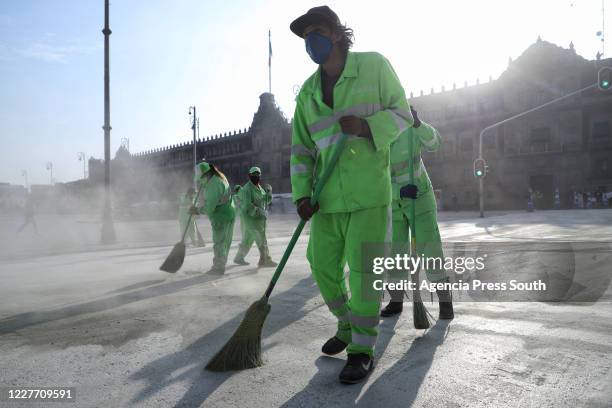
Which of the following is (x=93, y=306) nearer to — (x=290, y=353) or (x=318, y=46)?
(x=290, y=353)

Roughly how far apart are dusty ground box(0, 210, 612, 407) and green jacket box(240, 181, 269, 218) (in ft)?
8.37

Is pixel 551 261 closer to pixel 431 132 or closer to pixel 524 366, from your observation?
pixel 431 132

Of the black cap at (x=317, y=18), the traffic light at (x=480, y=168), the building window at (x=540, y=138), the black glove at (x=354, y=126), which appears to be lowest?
the black glove at (x=354, y=126)

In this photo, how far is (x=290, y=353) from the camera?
8.99 ft

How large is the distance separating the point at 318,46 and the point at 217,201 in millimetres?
4299

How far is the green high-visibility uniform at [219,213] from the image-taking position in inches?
253

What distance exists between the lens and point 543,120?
37.3 meters

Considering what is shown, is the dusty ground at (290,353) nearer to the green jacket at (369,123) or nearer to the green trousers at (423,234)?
the green trousers at (423,234)

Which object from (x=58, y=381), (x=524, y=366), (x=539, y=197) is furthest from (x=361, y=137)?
(x=539, y=197)

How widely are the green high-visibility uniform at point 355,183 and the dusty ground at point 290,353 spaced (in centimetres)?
37

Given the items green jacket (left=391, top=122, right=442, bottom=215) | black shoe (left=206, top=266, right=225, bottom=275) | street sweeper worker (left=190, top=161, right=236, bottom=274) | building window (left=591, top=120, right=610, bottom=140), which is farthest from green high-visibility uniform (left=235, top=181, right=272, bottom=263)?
building window (left=591, top=120, right=610, bottom=140)

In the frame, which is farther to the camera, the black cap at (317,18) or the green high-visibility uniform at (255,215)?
the green high-visibility uniform at (255,215)

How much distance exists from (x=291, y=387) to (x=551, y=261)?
521cm

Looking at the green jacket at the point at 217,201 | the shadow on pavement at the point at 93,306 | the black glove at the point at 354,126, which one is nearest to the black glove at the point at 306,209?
the black glove at the point at 354,126
